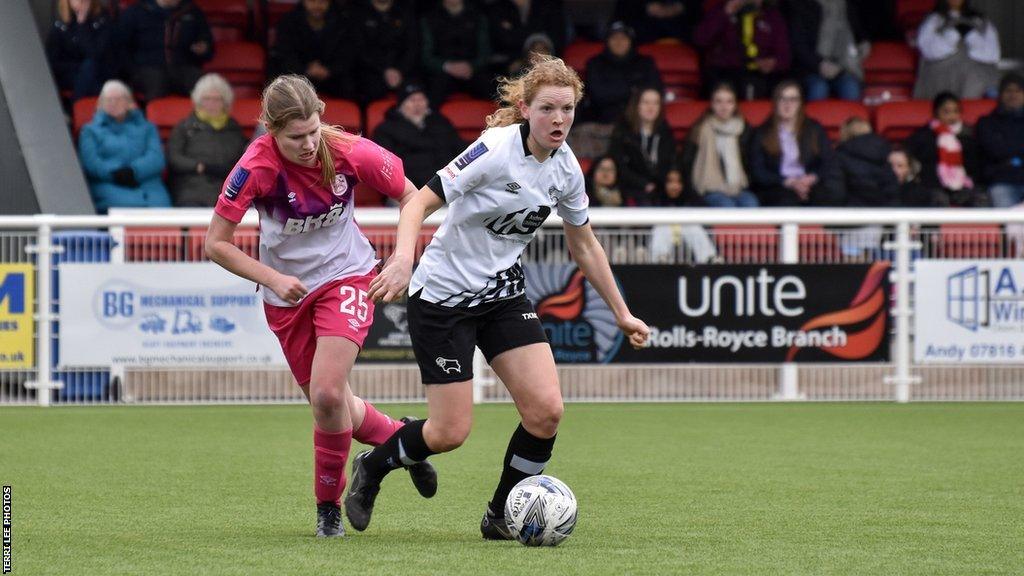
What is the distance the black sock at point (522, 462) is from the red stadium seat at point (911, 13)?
42.6 ft

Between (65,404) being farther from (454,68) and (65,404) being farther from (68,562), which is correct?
(68,562)

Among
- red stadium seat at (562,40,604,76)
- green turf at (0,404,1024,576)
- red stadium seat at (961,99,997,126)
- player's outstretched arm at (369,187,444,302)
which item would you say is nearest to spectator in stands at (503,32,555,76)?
red stadium seat at (562,40,604,76)

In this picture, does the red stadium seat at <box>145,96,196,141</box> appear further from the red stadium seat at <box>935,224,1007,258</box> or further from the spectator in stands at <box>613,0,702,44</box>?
the red stadium seat at <box>935,224,1007,258</box>

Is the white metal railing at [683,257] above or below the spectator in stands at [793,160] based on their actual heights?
below

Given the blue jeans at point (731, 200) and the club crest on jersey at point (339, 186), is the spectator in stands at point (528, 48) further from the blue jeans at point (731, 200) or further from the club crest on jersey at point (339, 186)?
the club crest on jersey at point (339, 186)

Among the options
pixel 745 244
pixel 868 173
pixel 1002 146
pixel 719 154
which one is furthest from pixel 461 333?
pixel 1002 146

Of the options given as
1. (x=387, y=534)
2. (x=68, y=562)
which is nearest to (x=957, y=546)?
(x=387, y=534)

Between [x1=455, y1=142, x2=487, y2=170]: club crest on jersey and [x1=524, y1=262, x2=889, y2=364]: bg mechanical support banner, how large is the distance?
615 centimetres

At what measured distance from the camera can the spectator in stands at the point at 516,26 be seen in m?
15.7

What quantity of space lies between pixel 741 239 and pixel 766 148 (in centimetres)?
242

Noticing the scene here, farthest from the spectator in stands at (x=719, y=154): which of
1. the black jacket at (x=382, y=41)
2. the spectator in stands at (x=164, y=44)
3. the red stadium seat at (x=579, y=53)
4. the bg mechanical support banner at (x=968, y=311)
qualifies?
the spectator in stands at (x=164, y=44)

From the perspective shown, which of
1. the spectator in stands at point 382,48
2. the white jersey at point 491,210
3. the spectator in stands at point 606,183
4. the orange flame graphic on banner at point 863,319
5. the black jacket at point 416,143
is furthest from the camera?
the spectator in stands at point 382,48

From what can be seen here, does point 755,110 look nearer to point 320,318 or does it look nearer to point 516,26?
point 516,26

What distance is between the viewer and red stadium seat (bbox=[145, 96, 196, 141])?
14719mm
